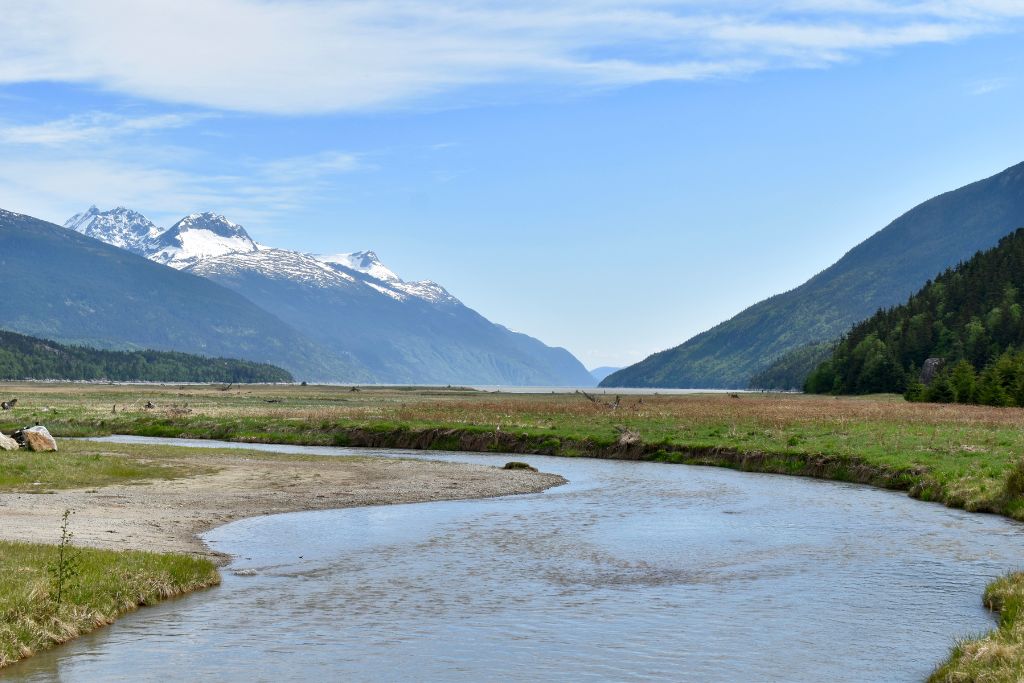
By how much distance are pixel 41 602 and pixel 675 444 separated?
5024cm

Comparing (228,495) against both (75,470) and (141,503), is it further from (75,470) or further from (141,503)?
(75,470)

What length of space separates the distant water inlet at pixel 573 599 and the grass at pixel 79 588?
20.2 inches

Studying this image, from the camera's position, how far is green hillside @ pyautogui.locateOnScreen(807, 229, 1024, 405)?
152m

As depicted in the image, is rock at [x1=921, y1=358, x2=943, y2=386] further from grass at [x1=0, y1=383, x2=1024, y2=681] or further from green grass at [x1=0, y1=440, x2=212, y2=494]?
green grass at [x1=0, y1=440, x2=212, y2=494]

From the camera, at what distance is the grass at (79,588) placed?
65.9ft

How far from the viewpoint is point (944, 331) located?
16675 centimetres

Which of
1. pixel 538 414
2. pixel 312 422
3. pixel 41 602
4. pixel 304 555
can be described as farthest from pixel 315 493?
pixel 538 414

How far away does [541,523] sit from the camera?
3741 cm

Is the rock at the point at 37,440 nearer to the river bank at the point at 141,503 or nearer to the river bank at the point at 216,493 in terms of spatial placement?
the river bank at the point at 141,503

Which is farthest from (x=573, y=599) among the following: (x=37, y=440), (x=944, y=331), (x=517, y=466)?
(x=944, y=331)

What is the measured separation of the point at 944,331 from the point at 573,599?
159446 mm

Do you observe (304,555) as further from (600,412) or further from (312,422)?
(600,412)

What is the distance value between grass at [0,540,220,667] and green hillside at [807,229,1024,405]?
120 metres

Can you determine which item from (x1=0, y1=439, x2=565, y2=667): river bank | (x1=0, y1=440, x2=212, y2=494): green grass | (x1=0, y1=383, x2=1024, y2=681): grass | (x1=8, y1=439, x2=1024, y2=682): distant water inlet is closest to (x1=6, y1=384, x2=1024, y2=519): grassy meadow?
(x1=0, y1=383, x2=1024, y2=681): grass
